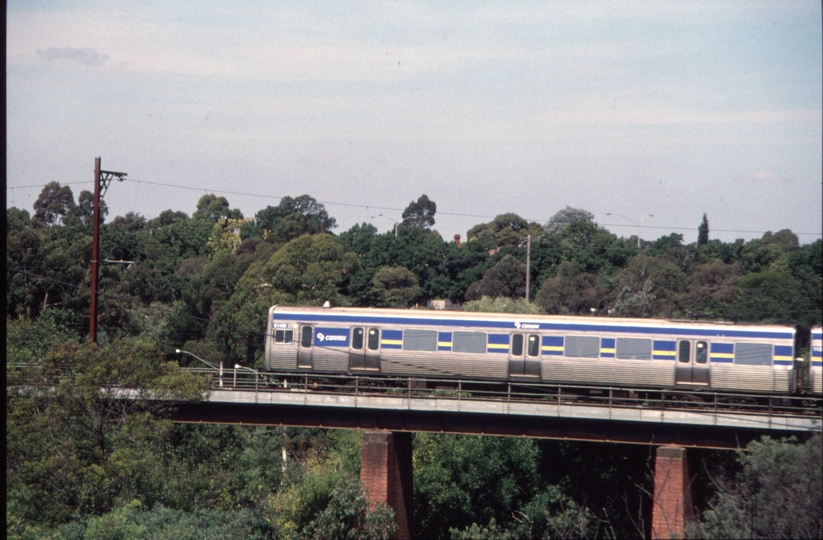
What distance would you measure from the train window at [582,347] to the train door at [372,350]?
6.33 meters

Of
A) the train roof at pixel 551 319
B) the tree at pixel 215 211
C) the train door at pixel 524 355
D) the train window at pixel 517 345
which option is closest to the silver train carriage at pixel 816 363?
the train roof at pixel 551 319

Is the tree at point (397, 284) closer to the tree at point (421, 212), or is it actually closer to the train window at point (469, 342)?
the train window at point (469, 342)

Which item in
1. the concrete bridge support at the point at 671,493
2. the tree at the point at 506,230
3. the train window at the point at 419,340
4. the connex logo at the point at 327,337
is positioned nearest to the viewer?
the concrete bridge support at the point at 671,493

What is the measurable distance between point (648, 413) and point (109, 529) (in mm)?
15609

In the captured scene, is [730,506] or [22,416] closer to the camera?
[730,506]

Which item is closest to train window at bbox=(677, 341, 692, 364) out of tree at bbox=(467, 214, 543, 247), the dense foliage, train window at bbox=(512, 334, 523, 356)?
the dense foliage

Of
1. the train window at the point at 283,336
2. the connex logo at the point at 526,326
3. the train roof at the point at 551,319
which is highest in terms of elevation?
the train roof at the point at 551,319

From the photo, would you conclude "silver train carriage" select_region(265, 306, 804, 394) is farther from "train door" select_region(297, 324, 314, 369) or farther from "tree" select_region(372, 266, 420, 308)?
"tree" select_region(372, 266, 420, 308)

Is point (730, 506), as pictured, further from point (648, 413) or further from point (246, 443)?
point (246, 443)

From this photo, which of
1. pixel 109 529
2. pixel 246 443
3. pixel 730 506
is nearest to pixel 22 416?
pixel 109 529

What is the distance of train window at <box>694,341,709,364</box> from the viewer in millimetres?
25766

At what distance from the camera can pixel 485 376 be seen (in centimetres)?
2728

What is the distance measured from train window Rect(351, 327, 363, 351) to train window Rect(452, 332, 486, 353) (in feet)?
10.6

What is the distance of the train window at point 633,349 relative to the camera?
85.8ft
